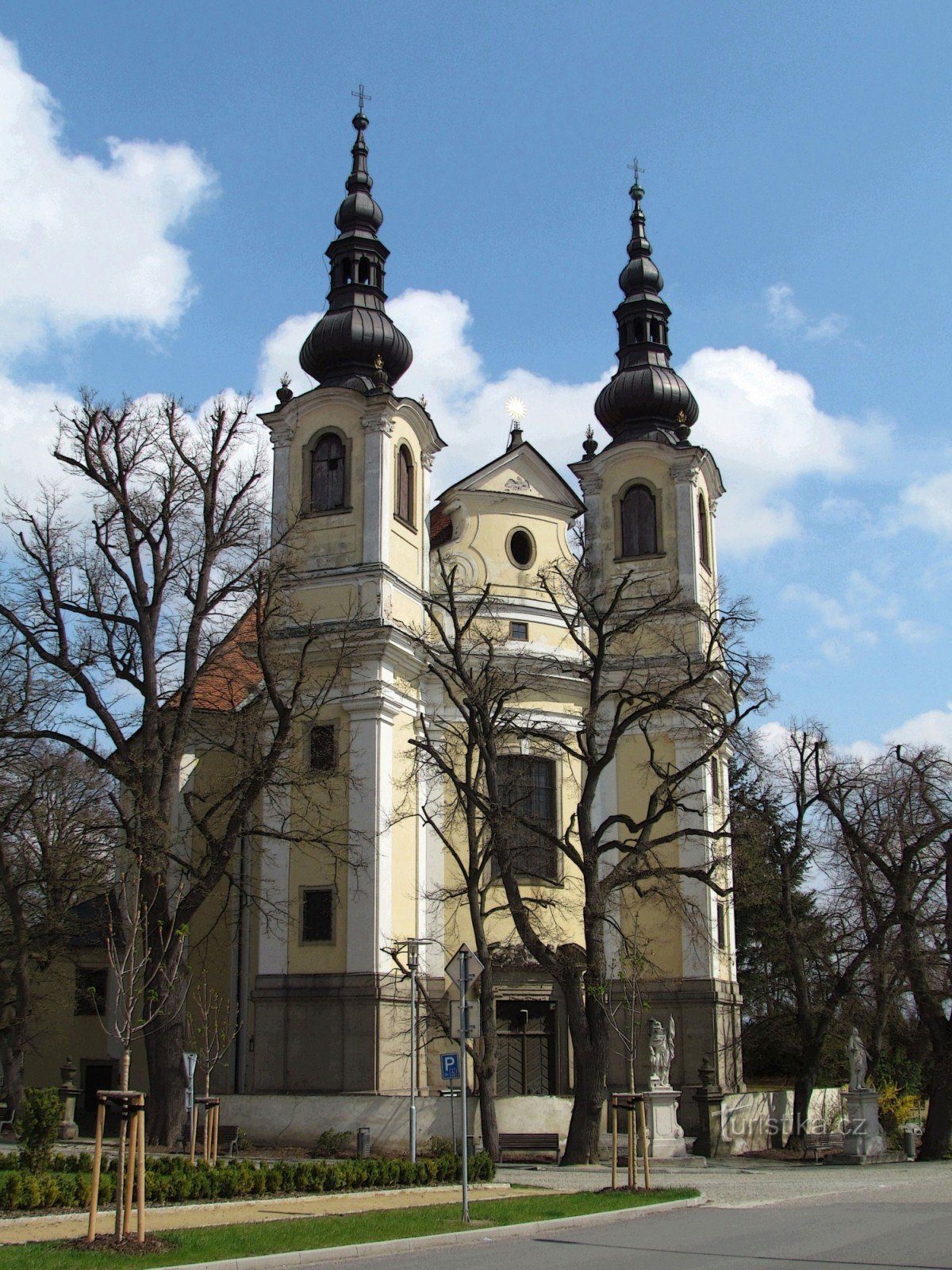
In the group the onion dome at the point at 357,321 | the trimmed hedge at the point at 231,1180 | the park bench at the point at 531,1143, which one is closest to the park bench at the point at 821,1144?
the park bench at the point at 531,1143

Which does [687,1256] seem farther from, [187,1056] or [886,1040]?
[886,1040]

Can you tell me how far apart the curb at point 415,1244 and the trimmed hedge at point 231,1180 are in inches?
129

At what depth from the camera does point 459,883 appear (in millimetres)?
31828

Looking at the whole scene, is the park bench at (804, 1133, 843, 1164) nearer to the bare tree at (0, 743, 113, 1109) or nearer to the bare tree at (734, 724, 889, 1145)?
the bare tree at (734, 724, 889, 1145)

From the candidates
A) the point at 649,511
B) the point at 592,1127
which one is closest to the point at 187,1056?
the point at 592,1127

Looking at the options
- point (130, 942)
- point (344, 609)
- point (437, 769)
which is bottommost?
point (130, 942)

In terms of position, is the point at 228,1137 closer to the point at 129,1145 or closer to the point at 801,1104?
the point at 801,1104

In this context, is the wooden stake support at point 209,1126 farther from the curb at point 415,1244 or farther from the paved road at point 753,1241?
the paved road at point 753,1241

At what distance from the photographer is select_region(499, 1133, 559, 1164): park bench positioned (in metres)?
27.0

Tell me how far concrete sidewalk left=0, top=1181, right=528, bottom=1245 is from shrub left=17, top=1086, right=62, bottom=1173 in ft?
3.77

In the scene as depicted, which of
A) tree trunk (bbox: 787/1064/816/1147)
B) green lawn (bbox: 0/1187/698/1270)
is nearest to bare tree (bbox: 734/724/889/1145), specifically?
tree trunk (bbox: 787/1064/816/1147)

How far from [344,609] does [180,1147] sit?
469 inches

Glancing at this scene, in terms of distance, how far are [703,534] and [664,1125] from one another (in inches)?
603

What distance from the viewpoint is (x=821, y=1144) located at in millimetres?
30922
